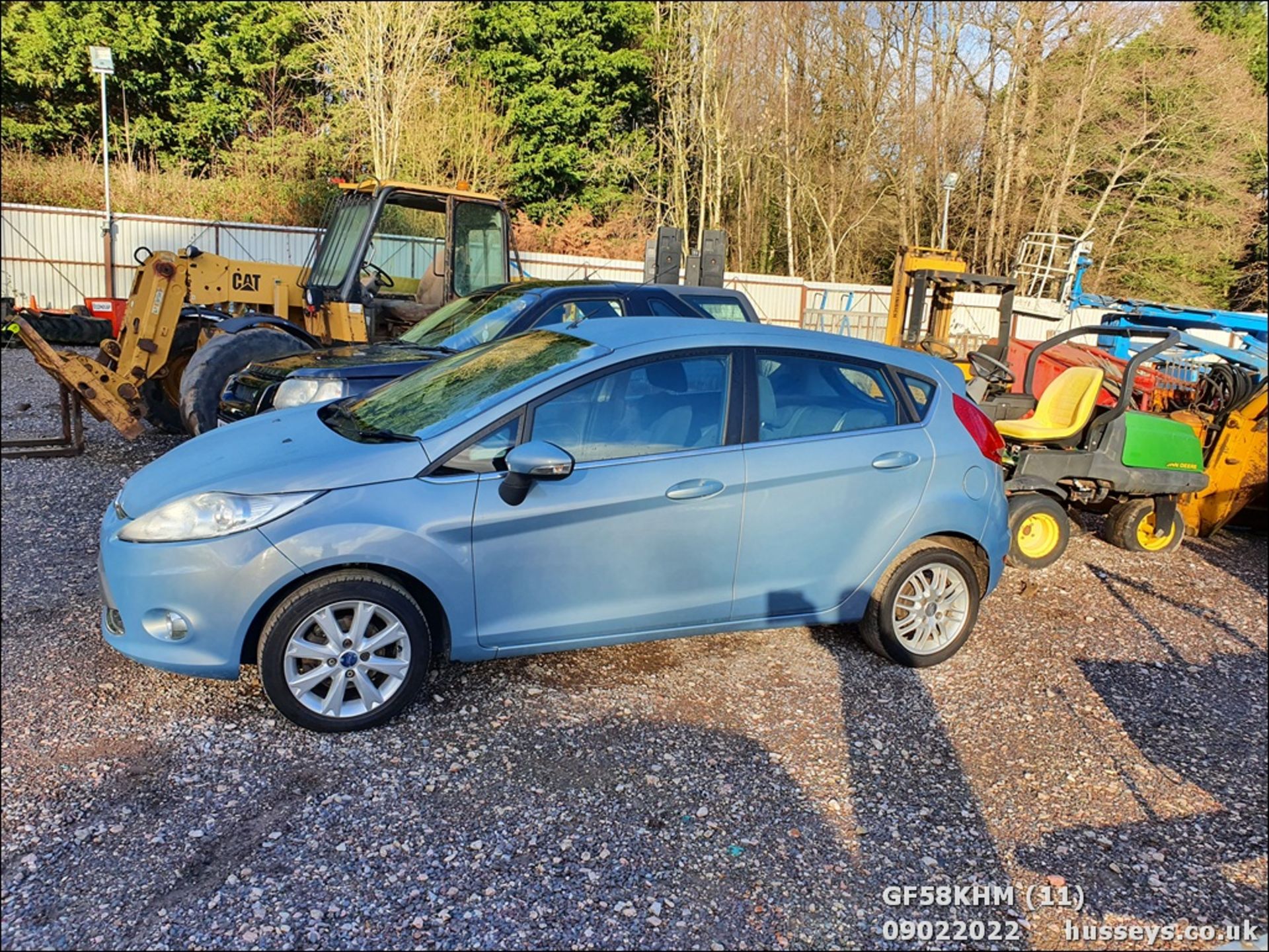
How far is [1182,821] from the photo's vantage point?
11.9 feet

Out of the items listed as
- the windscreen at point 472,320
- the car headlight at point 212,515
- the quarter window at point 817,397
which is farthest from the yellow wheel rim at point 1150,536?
the car headlight at point 212,515

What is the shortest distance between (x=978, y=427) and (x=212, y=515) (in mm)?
3730

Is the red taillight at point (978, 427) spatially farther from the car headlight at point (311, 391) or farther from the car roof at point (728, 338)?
the car headlight at point (311, 391)

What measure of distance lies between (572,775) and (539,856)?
1.72 feet

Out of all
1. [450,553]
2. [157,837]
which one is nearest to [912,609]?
[450,553]

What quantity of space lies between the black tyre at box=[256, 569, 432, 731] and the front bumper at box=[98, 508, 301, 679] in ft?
0.40

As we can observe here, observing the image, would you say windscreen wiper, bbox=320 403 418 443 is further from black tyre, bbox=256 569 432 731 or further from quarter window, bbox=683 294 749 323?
quarter window, bbox=683 294 749 323

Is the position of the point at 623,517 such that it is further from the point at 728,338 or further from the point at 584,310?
the point at 584,310

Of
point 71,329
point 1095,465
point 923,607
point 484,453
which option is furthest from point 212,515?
point 71,329

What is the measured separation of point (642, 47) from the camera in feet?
94.7

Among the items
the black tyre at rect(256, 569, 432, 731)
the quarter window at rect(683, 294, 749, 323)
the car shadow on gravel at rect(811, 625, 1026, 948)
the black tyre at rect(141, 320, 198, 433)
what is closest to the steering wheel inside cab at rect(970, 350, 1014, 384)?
the quarter window at rect(683, 294, 749, 323)

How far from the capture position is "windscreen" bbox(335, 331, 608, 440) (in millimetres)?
4117

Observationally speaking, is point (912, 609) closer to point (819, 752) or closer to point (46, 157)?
point (819, 752)

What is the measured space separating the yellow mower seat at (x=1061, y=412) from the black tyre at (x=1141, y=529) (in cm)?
87
